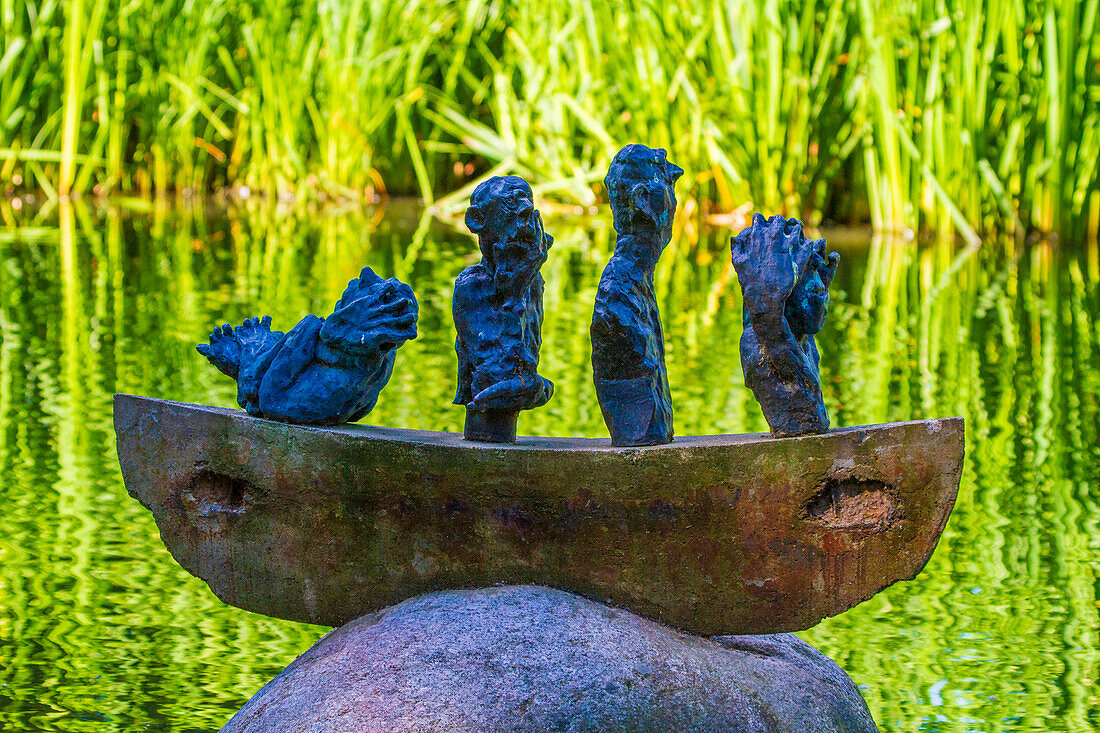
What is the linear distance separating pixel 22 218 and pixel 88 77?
127 centimetres

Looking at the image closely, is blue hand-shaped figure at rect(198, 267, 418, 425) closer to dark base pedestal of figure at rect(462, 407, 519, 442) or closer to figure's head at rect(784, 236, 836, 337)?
dark base pedestal of figure at rect(462, 407, 519, 442)

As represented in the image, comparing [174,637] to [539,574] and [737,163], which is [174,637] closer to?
[539,574]

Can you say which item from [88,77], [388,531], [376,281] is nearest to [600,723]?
[388,531]

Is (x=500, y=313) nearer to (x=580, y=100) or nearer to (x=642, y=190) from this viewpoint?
(x=642, y=190)

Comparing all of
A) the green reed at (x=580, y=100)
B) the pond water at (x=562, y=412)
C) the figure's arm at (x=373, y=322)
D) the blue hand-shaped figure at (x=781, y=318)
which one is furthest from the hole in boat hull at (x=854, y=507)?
the green reed at (x=580, y=100)

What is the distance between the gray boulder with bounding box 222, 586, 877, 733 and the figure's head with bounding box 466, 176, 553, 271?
51 cm

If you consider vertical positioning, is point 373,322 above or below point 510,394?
above

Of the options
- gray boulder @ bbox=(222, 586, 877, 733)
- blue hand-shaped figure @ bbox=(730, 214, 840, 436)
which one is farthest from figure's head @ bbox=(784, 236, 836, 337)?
gray boulder @ bbox=(222, 586, 877, 733)

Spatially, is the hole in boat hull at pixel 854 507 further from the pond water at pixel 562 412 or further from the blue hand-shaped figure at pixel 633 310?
the pond water at pixel 562 412

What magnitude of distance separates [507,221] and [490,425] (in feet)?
1.05

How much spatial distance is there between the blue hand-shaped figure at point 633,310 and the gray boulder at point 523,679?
0.97 ft

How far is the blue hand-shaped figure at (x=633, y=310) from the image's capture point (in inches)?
87.4

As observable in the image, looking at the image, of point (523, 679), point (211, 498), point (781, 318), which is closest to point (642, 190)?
point (781, 318)

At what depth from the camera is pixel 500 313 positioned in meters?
2.26
